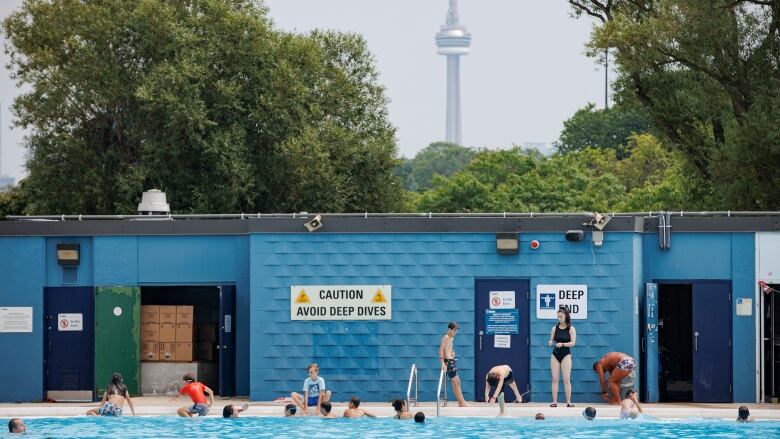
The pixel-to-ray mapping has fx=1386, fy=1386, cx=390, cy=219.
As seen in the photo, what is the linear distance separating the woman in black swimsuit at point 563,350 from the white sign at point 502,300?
113cm

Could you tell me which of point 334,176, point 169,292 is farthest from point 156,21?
point 169,292

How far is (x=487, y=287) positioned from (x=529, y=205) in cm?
5289

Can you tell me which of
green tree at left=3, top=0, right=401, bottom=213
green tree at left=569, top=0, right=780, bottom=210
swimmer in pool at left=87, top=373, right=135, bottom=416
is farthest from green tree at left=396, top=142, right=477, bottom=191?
swimmer in pool at left=87, top=373, right=135, bottom=416

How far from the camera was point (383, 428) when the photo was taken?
73.0 feet

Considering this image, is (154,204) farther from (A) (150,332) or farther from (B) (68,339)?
(B) (68,339)

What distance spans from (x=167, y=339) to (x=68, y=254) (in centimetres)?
246

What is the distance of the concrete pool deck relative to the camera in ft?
76.3

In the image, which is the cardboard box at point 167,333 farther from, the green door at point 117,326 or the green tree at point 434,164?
the green tree at point 434,164

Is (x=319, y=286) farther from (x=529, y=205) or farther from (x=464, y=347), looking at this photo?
(x=529, y=205)

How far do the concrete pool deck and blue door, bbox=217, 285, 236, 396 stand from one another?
127 centimetres

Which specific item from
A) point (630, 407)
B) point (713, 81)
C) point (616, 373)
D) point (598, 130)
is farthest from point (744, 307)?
point (598, 130)

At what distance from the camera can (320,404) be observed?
23516 millimetres

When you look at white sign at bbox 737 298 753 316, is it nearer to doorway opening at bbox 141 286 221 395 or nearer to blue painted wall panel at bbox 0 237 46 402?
doorway opening at bbox 141 286 221 395

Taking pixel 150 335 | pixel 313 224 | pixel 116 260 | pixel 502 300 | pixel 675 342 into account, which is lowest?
pixel 675 342
